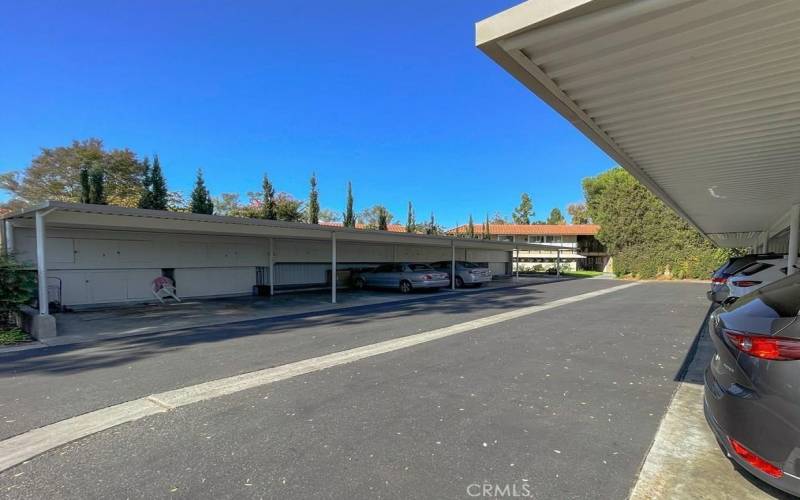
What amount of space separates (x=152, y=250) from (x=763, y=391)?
15.6m

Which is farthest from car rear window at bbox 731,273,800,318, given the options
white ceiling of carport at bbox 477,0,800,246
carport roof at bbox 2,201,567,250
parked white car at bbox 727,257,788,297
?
carport roof at bbox 2,201,567,250

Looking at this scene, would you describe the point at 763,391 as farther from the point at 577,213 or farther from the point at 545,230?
→ the point at 577,213

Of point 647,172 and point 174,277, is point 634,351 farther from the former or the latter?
point 174,277

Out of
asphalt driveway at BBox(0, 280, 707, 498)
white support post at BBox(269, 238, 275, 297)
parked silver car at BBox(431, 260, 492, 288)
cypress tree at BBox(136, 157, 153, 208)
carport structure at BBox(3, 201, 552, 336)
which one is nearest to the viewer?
asphalt driveway at BBox(0, 280, 707, 498)

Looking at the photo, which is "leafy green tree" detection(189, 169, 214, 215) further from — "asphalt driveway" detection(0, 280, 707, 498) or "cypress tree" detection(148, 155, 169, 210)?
"asphalt driveway" detection(0, 280, 707, 498)

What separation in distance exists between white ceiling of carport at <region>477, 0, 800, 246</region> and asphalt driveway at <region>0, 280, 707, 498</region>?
119 inches

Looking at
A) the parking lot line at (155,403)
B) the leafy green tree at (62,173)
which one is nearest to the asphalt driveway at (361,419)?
the parking lot line at (155,403)

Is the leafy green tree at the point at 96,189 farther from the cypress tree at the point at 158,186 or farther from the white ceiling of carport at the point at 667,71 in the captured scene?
the white ceiling of carport at the point at 667,71

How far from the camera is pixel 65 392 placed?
15.4 ft

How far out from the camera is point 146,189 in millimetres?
27234

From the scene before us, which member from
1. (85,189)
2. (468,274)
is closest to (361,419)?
(468,274)

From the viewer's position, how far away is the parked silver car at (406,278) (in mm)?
18000

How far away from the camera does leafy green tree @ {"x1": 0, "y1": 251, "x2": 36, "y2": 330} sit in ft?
27.9

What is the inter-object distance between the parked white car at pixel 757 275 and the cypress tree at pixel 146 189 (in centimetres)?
2860
